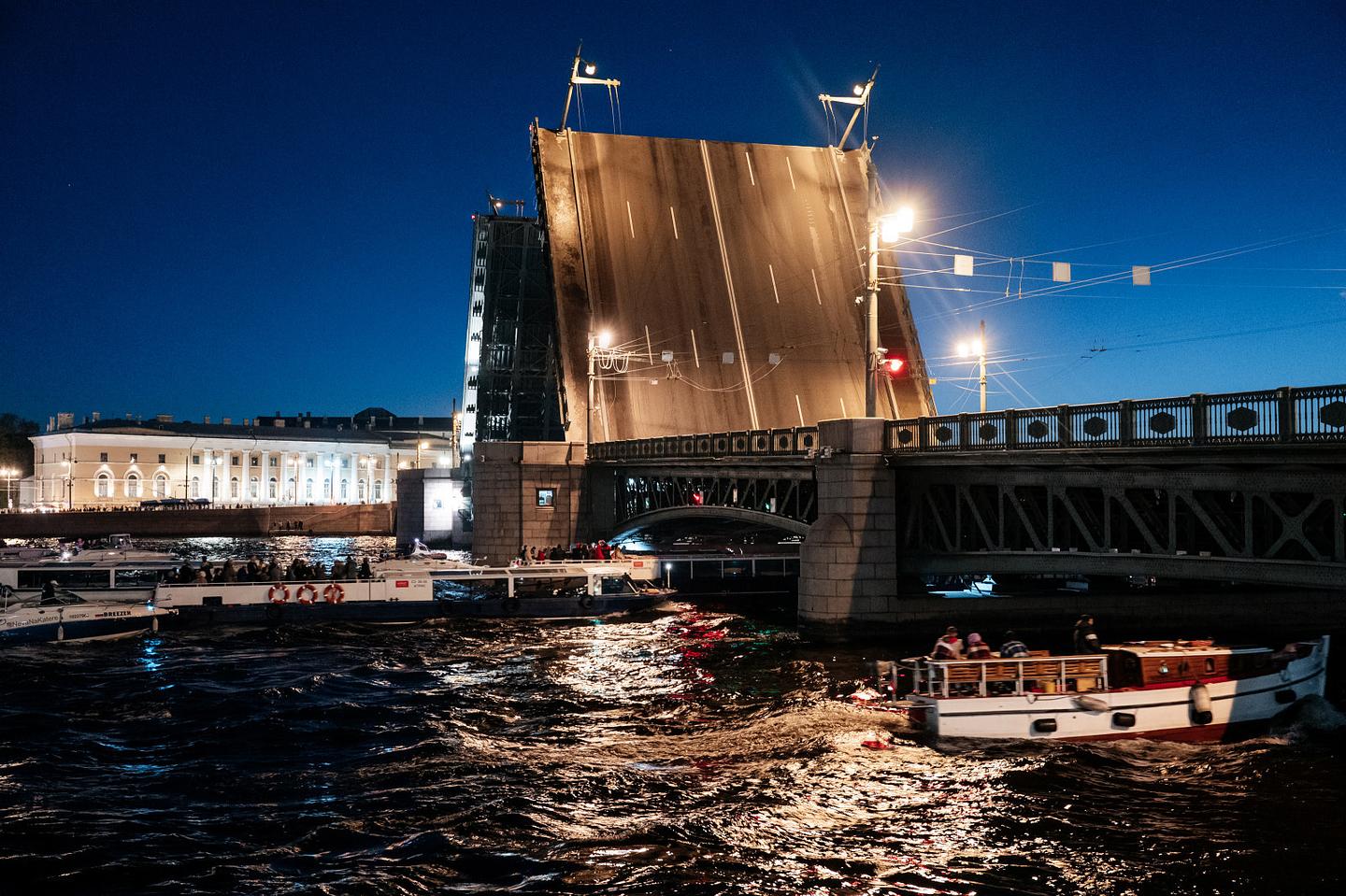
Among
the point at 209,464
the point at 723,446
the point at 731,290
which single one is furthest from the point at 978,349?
the point at 209,464

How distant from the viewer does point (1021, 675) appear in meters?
17.1

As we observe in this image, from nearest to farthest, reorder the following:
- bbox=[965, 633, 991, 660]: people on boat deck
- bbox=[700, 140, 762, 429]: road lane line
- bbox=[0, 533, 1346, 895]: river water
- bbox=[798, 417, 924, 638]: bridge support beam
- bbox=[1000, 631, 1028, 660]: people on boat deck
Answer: bbox=[0, 533, 1346, 895]: river water, bbox=[1000, 631, 1028, 660]: people on boat deck, bbox=[965, 633, 991, 660]: people on boat deck, bbox=[798, 417, 924, 638]: bridge support beam, bbox=[700, 140, 762, 429]: road lane line

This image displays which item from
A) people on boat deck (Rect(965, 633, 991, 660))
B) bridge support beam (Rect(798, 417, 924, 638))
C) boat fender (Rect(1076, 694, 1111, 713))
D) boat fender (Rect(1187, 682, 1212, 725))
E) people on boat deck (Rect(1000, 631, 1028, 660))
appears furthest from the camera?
bridge support beam (Rect(798, 417, 924, 638))

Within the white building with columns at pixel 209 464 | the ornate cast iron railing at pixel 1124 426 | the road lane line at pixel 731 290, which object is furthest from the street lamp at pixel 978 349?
the white building with columns at pixel 209 464

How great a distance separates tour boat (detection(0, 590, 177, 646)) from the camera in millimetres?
27672

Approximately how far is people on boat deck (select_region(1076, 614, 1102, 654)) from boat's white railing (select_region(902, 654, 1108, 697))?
679mm

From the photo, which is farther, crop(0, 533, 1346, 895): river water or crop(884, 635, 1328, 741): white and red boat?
crop(884, 635, 1328, 741): white and red boat

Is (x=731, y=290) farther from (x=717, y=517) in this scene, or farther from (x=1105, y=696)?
(x=1105, y=696)

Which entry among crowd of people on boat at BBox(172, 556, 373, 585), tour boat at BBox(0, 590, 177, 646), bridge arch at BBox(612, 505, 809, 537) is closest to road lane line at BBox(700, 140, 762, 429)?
bridge arch at BBox(612, 505, 809, 537)

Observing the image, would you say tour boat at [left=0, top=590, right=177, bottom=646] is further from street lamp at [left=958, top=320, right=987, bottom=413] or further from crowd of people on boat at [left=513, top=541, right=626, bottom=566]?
street lamp at [left=958, top=320, right=987, bottom=413]

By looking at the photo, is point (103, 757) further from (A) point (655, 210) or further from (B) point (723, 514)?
(A) point (655, 210)

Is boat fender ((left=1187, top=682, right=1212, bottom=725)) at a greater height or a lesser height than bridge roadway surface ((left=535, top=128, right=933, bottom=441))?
lesser

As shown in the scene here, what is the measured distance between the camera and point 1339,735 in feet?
56.9

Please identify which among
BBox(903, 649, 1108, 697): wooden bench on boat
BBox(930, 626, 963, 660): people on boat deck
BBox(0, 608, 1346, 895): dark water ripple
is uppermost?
BBox(930, 626, 963, 660): people on boat deck
